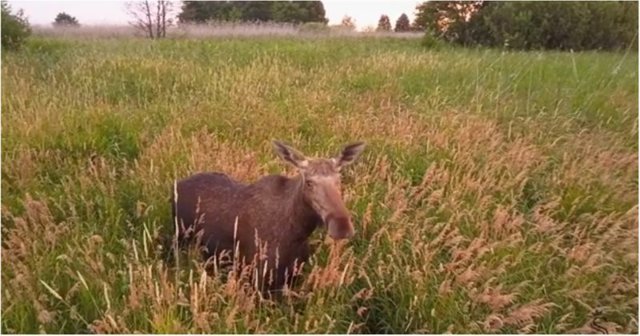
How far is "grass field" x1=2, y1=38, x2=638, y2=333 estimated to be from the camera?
10.3 feet

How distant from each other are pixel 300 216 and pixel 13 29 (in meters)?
10.3

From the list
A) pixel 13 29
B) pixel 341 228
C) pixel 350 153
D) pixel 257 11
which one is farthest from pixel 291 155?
pixel 257 11

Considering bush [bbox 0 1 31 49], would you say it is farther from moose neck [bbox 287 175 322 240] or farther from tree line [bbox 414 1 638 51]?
tree line [bbox 414 1 638 51]

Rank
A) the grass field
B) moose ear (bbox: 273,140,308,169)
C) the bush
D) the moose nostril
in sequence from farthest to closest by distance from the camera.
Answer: the bush < moose ear (bbox: 273,140,308,169) < the grass field < the moose nostril

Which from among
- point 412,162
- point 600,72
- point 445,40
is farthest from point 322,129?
point 445,40

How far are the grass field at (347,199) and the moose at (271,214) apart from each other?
0.20 metres

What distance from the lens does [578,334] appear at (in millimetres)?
3293

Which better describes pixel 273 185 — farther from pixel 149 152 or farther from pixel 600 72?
pixel 600 72

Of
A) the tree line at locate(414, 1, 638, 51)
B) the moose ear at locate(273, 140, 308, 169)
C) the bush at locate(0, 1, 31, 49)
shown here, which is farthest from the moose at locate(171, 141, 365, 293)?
the tree line at locate(414, 1, 638, 51)

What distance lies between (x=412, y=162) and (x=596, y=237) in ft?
5.23

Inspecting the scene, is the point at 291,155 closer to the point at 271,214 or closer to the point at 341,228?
the point at 271,214

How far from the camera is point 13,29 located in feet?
36.9

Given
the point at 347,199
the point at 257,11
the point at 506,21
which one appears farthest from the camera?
the point at 257,11

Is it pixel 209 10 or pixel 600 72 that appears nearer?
pixel 600 72
